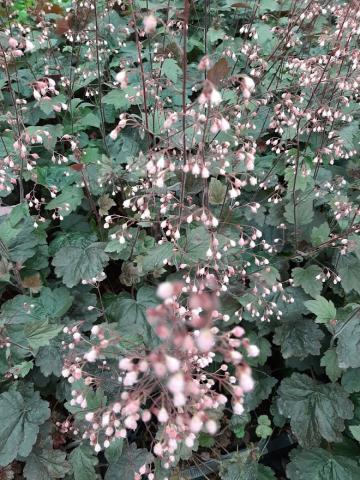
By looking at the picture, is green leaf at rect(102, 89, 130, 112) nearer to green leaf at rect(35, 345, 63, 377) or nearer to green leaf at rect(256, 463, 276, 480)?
green leaf at rect(35, 345, 63, 377)

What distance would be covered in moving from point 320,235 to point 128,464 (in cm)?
161

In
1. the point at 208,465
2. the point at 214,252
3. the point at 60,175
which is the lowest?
the point at 208,465

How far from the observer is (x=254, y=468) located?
2207 millimetres

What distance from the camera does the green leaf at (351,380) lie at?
2277mm

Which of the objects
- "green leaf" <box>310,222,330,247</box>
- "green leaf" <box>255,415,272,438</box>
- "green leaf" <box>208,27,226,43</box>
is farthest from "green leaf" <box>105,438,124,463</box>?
"green leaf" <box>208,27,226,43</box>

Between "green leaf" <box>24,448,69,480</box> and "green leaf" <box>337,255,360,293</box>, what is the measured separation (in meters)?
1.72

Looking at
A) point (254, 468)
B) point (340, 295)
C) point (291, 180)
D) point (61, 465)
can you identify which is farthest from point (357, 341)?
point (61, 465)

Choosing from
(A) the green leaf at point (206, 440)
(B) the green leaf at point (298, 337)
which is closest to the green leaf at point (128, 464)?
(A) the green leaf at point (206, 440)

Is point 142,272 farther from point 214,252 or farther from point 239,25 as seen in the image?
point 239,25

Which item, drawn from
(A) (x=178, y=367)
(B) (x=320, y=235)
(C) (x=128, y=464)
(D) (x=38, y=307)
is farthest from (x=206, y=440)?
(A) (x=178, y=367)

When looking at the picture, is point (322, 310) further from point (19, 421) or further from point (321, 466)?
point (19, 421)

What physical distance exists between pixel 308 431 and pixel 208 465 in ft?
1.87

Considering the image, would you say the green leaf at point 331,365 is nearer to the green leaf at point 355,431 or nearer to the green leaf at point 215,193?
the green leaf at point 355,431

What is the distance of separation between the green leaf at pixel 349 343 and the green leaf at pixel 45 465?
1.45 m
